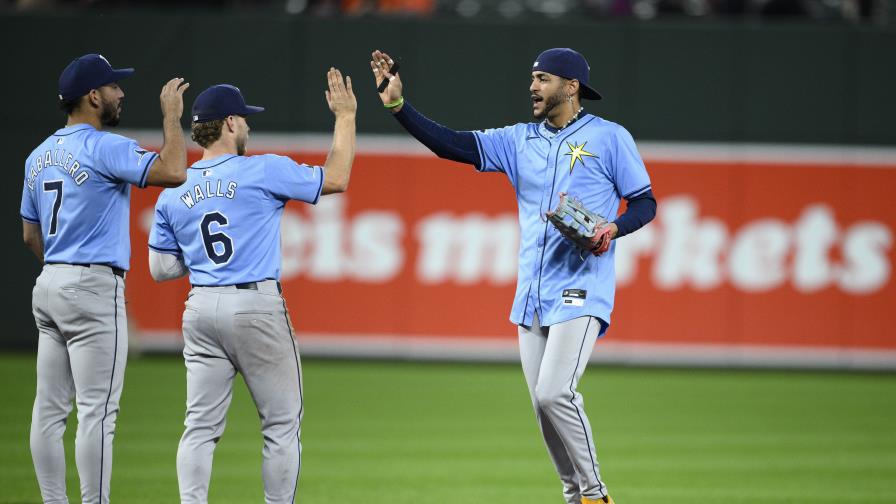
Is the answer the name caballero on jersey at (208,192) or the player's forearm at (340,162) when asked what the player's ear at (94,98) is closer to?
the name caballero on jersey at (208,192)

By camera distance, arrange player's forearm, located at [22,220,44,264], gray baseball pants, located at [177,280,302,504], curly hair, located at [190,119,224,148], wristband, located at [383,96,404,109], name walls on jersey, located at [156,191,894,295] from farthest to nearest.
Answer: name walls on jersey, located at [156,191,894,295], wristband, located at [383,96,404,109], player's forearm, located at [22,220,44,264], curly hair, located at [190,119,224,148], gray baseball pants, located at [177,280,302,504]

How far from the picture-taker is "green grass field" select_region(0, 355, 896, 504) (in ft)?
26.6

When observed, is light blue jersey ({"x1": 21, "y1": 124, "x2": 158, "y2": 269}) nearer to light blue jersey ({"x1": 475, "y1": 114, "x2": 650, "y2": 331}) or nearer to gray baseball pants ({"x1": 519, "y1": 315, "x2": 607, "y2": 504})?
light blue jersey ({"x1": 475, "y1": 114, "x2": 650, "y2": 331})

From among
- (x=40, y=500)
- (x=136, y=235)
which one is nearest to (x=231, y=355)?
(x=40, y=500)

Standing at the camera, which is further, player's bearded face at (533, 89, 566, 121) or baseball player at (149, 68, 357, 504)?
player's bearded face at (533, 89, 566, 121)

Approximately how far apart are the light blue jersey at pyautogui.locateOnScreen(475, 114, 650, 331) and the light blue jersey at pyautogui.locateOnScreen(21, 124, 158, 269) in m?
2.05

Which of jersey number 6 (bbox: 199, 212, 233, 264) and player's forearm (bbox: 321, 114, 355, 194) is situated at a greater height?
player's forearm (bbox: 321, 114, 355, 194)

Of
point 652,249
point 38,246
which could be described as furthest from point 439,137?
point 652,249

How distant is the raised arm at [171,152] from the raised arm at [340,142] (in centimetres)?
68

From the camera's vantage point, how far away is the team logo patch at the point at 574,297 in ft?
21.1

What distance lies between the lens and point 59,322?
5938mm

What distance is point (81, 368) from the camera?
593 centimetres

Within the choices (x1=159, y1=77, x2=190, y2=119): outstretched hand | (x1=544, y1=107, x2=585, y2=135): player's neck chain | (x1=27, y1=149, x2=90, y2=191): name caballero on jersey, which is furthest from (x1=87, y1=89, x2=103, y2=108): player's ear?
(x1=544, y1=107, x2=585, y2=135): player's neck chain

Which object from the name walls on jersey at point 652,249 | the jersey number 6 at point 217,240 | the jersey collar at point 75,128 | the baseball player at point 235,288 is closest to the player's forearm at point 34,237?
the jersey collar at point 75,128
